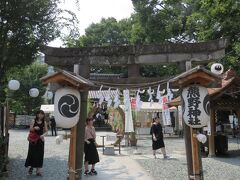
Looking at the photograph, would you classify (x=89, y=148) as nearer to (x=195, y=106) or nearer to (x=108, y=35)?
(x=195, y=106)

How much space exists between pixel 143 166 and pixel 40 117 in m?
4.73

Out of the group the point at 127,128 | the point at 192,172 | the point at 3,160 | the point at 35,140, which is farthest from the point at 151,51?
the point at 127,128

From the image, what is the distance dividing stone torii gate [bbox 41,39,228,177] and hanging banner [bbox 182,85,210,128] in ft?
4.34

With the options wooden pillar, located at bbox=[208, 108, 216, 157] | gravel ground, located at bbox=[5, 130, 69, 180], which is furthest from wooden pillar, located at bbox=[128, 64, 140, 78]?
wooden pillar, located at bbox=[208, 108, 216, 157]

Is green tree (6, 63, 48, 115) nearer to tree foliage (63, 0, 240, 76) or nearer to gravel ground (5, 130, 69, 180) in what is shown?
tree foliage (63, 0, 240, 76)

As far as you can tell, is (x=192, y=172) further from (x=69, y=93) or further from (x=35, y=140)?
(x=35, y=140)

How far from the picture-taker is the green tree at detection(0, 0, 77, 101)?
1324 centimetres

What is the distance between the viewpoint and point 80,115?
8898 millimetres

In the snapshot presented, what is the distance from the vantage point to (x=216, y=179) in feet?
36.2

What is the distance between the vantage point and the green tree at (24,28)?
43.4 feet

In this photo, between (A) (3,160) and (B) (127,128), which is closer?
(A) (3,160)

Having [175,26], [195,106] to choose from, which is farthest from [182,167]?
[175,26]

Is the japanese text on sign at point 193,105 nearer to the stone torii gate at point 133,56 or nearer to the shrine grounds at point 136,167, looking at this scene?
the stone torii gate at point 133,56

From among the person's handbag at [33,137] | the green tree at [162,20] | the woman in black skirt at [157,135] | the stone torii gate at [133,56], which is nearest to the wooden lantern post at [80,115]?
the stone torii gate at [133,56]
